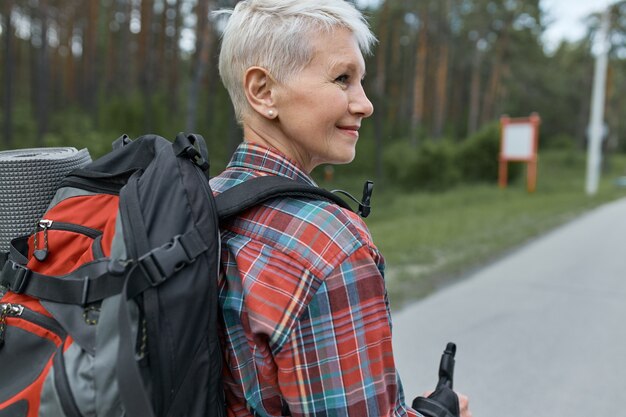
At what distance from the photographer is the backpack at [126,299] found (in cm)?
91

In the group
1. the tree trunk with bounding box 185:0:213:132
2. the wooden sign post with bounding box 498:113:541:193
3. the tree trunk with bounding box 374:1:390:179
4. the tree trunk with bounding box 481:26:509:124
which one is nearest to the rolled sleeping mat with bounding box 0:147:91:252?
the tree trunk with bounding box 185:0:213:132

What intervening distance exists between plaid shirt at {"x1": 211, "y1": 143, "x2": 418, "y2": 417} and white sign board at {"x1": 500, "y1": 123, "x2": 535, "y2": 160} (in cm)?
1691

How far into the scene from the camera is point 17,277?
1.01 m

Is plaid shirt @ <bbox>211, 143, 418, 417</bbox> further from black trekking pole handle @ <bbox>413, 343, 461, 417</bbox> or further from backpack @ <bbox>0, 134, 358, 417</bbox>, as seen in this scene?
black trekking pole handle @ <bbox>413, 343, 461, 417</bbox>

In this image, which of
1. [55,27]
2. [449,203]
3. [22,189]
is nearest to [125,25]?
[55,27]

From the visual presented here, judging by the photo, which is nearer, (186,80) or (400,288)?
(400,288)

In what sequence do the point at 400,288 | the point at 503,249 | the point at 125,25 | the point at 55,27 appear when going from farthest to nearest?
the point at 55,27 → the point at 125,25 → the point at 503,249 → the point at 400,288

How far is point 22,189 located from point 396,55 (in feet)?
99.0

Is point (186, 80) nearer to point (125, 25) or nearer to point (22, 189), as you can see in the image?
point (125, 25)

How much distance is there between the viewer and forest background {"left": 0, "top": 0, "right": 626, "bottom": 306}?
16.6 meters

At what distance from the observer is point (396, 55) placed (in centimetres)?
2988

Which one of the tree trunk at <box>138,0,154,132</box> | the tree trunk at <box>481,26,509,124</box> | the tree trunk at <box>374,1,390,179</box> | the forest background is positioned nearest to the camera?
the forest background

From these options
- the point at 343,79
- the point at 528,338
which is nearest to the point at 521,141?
the point at 528,338

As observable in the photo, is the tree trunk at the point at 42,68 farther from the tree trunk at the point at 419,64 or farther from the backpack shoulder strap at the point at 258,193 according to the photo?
the backpack shoulder strap at the point at 258,193
